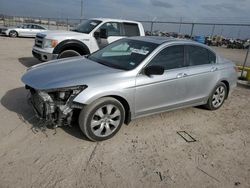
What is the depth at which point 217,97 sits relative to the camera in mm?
5645

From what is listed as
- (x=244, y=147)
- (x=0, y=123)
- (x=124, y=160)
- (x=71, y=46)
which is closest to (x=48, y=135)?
(x=0, y=123)

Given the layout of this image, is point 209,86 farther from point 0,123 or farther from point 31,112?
point 0,123

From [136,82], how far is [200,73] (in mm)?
1662

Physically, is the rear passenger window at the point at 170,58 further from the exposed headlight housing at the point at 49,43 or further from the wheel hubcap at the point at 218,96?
the exposed headlight housing at the point at 49,43

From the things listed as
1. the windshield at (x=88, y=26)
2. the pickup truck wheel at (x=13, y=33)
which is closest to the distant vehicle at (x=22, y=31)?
the pickup truck wheel at (x=13, y=33)

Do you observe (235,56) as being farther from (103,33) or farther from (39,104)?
(39,104)

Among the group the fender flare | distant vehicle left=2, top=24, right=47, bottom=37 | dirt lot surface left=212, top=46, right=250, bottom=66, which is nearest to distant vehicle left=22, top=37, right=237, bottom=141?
the fender flare

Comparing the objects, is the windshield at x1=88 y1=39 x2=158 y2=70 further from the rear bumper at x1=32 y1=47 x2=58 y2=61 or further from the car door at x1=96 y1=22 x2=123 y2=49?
the car door at x1=96 y1=22 x2=123 y2=49

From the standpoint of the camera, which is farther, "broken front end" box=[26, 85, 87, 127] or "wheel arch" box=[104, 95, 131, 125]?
"wheel arch" box=[104, 95, 131, 125]

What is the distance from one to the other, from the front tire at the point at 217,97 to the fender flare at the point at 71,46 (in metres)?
4.51

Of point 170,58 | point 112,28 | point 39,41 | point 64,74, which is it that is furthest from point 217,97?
point 39,41

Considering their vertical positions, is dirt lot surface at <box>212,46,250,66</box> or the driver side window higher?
the driver side window

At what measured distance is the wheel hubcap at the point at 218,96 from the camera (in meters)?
5.57

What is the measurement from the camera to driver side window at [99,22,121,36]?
8.62m
